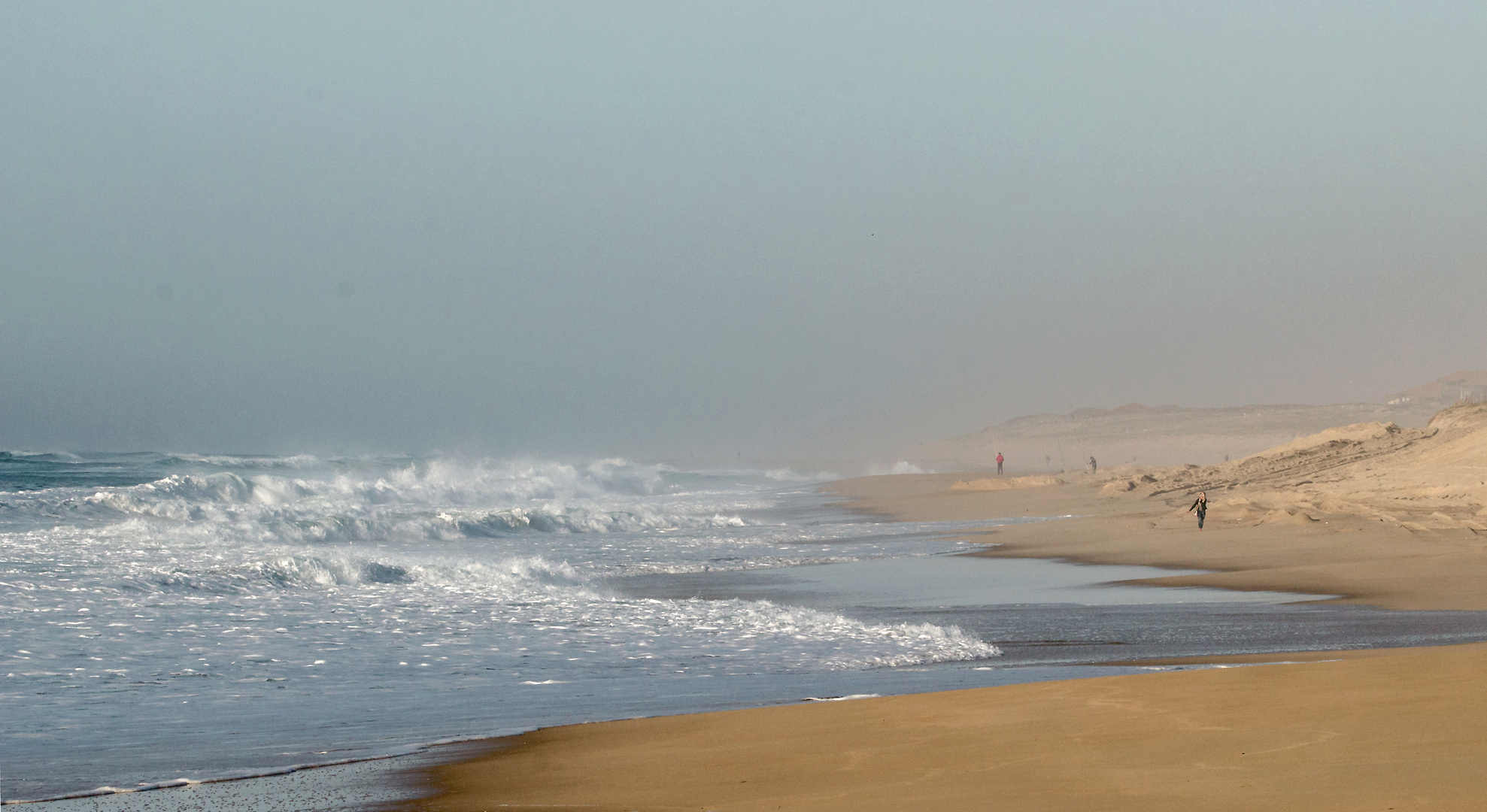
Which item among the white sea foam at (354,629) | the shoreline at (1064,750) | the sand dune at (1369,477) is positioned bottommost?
the white sea foam at (354,629)

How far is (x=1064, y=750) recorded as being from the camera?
5375 mm

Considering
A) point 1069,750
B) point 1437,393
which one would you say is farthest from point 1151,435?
point 1069,750

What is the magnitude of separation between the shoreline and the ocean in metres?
1.04

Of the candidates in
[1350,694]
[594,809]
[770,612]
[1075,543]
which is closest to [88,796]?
[594,809]

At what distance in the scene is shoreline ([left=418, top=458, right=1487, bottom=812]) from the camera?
455 centimetres

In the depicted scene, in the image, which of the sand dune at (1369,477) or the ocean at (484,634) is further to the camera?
the sand dune at (1369,477)

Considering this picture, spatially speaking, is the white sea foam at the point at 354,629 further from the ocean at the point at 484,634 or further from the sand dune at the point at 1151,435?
the sand dune at the point at 1151,435

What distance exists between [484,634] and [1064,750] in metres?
6.88

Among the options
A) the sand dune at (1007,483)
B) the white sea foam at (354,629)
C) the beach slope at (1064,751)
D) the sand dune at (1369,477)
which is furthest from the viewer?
the sand dune at (1007,483)

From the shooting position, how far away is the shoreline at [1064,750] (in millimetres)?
4555

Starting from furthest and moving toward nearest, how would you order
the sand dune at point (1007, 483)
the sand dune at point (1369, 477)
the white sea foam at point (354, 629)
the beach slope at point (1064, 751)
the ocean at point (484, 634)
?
the sand dune at point (1007, 483) → the sand dune at point (1369, 477) → the white sea foam at point (354, 629) → the ocean at point (484, 634) → the beach slope at point (1064, 751)

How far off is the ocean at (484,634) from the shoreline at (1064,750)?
3.42 ft

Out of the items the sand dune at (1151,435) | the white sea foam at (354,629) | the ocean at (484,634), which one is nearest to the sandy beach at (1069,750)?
the ocean at (484,634)

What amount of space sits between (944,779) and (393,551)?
18.3 m
